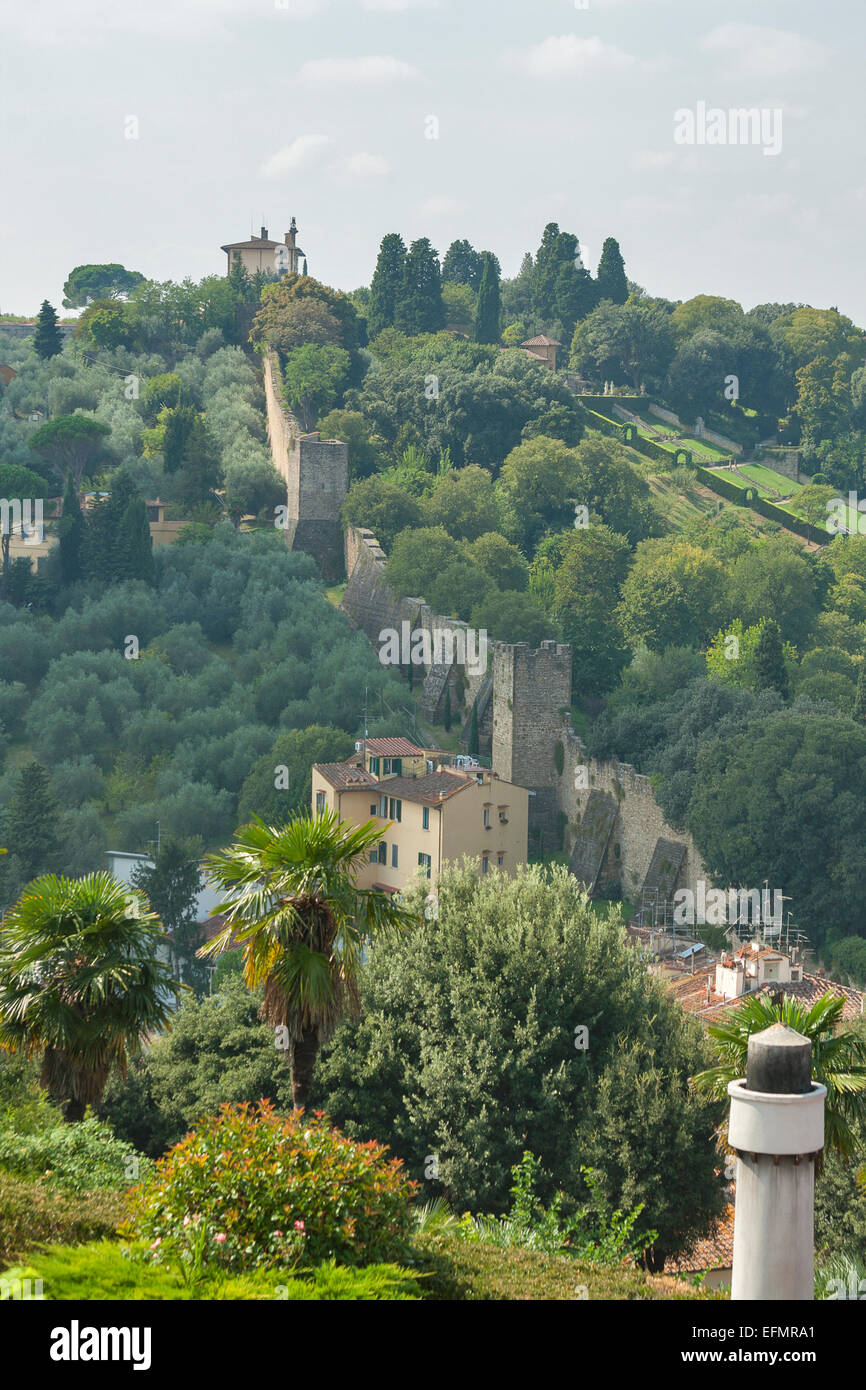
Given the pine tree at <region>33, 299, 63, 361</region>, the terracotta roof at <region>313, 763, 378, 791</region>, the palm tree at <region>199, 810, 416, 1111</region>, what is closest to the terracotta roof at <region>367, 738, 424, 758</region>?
the terracotta roof at <region>313, 763, 378, 791</region>

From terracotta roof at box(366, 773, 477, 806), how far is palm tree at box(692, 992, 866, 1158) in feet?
76.0

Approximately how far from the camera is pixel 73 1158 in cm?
1148

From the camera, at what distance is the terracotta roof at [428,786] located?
114 feet

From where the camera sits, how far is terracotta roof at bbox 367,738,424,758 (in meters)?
37.1

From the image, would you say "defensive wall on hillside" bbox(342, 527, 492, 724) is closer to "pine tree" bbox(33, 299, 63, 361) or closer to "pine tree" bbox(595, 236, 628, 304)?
"pine tree" bbox(33, 299, 63, 361)

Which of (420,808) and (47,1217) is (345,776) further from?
(47,1217)

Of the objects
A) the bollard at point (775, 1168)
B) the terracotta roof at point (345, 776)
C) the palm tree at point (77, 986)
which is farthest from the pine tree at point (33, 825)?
the bollard at point (775, 1168)

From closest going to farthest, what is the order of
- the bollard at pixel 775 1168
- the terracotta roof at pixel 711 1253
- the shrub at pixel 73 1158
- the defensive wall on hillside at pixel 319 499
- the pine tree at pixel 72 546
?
the bollard at pixel 775 1168
the shrub at pixel 73 1158
the terracotta roof at pixel 711 1253
the pine tree at pixel 72 546
the defensive wall on hillside at pixel 319 499

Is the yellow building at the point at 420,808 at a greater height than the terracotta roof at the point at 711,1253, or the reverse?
the yellow building at the point at 420,808

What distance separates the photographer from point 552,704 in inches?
1623

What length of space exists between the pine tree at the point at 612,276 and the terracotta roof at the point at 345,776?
49199 mm

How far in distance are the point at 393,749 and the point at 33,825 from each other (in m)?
8.26

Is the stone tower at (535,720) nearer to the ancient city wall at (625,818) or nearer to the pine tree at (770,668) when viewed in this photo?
the ancient city wall at (625,818)

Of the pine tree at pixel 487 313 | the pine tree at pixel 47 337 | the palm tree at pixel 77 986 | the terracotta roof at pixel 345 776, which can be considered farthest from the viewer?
the pine tree at pixel 487 313
